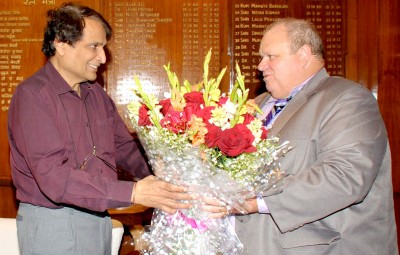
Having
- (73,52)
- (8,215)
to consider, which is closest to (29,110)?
(73,52)

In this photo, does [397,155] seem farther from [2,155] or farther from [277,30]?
[2,155]

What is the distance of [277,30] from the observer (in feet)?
6.95

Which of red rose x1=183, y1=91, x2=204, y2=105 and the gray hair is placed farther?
the gray hair

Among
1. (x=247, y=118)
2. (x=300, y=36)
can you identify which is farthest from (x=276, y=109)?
(x=247, y=118)

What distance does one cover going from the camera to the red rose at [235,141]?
59.0 inches

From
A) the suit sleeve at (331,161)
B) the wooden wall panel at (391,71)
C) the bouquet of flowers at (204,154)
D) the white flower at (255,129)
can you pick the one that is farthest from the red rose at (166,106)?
the wooden wall panel at (391,71)

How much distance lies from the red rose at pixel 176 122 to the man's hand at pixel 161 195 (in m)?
0.21

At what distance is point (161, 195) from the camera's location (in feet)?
5.65

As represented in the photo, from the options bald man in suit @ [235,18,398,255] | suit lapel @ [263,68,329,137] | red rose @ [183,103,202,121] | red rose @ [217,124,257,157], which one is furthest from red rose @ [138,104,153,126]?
suit lapel @ [263,68,329,137]

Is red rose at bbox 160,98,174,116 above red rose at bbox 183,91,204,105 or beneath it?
beneath

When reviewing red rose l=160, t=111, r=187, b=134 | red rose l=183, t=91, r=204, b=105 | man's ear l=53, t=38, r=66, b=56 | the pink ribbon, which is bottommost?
the pink ribbon

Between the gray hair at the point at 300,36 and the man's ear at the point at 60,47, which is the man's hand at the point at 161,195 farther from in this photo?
the gray hair at the point at 300,36

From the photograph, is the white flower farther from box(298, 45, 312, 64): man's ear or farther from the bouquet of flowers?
box(298, 45, 312, 64): man's ear

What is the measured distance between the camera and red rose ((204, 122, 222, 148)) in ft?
4.99
